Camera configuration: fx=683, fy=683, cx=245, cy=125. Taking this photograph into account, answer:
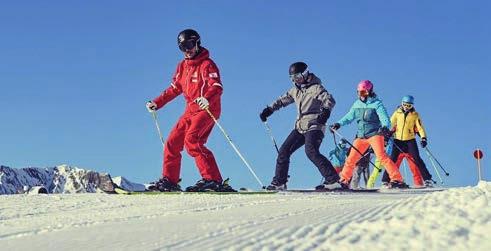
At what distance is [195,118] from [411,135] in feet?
23.4

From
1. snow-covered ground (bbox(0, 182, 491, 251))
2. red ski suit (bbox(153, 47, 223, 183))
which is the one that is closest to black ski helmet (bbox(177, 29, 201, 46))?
red ski suit (bbox(153, 47, 223, 183))

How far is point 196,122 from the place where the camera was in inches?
354

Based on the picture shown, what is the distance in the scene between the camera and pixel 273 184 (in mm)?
10273

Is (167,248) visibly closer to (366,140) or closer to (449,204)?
(449,204)

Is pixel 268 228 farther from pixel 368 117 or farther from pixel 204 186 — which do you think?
pixel 368 117

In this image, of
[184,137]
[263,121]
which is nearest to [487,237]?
[184,137]

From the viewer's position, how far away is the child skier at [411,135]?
14719 mm

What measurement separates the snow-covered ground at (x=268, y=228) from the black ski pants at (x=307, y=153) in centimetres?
461

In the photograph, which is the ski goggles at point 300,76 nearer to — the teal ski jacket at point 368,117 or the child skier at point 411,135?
the teal ski jacket at point 368,117

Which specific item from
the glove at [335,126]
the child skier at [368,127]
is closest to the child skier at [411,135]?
the child skier at [368,127]

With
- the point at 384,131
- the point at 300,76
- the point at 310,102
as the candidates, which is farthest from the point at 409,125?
the point at 310,102

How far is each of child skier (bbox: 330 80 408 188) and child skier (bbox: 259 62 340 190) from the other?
1359mm

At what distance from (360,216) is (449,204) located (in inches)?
19.3

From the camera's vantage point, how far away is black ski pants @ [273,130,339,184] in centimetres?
966
